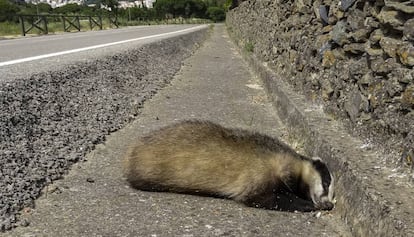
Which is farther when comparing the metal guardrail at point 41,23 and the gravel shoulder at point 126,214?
the metal guardrail at point 41,23

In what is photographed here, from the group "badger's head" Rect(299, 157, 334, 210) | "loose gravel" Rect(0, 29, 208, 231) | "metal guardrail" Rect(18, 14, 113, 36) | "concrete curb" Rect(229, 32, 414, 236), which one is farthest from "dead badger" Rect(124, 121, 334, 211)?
"metal guardrail" Rect(18, 14, 113, 36)

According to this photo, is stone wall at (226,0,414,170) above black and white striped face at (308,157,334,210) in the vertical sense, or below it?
above

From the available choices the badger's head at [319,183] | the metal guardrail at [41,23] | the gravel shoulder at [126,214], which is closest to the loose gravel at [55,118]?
the gravel shoulder at [126,214]

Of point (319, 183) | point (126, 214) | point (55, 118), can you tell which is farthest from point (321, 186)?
point (55, 118)

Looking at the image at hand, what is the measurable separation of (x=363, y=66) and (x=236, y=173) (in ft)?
4.35

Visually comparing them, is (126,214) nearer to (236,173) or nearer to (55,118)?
(236,173)

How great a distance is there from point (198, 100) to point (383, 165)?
400 centimetres

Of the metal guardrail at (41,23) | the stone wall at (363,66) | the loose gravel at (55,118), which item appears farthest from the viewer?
the metal guardrail at (41,23)

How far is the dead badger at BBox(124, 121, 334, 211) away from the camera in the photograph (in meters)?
3.19

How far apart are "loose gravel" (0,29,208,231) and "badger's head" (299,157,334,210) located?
1.84m

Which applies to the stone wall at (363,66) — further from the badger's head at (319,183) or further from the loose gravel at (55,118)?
the loose gravel at (55,118)

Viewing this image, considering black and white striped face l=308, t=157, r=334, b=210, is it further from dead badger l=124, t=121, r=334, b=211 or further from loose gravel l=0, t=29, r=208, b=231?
loose gravel l=0, t=29, r=208, b=231

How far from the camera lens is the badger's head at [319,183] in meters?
3.12

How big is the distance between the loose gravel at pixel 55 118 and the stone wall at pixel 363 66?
225 centimetres
